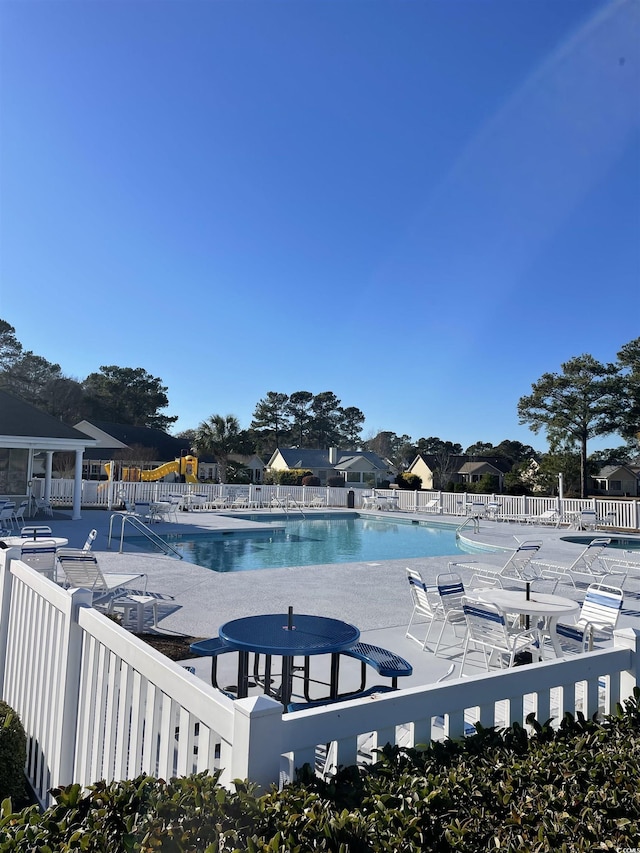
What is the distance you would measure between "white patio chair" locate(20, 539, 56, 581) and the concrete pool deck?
4.57ft

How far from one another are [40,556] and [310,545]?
30.7ft

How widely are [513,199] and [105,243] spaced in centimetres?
1039

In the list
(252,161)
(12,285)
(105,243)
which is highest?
(252,161)

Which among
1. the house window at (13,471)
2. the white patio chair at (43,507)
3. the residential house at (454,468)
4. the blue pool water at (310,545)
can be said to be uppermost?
the residential house at (454,468)

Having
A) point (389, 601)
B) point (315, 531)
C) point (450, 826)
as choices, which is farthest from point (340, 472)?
point (450, 826)

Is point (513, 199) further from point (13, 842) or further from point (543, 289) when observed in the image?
point (13, 842)

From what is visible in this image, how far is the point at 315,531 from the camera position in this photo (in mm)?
18719

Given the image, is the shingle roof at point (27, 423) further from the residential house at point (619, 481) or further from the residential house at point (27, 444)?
the residential house at point (619, 481)

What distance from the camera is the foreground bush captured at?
149 cm

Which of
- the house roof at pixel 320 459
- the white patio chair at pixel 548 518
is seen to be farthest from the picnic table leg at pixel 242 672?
the house roof at pixel 320 459

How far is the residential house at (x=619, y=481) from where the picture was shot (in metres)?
50.4

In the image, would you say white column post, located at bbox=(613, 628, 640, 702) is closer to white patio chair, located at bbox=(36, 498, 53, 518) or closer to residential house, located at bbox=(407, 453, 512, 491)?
white patio chair, located at bbox=(36, 498, 53, 518)

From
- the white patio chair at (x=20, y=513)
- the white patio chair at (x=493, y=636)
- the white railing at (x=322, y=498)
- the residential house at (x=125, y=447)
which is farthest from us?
the residential house at (x=125, y=447)

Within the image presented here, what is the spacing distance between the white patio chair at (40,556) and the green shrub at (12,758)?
3926 mm
